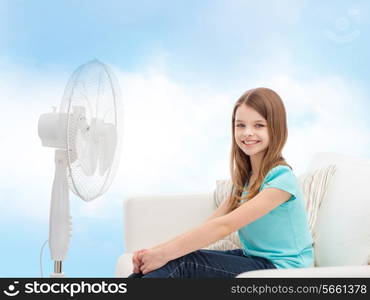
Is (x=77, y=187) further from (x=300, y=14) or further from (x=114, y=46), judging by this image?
(x=300, y=14)

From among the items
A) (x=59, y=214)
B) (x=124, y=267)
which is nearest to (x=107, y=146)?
(x=59, y=214)

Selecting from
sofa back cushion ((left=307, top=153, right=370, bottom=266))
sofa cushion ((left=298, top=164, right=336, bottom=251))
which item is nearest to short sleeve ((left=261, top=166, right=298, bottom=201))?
sofa back cushion ((left=307, top=153, right=370, bottom=266))

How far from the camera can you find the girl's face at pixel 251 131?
7.82 ft

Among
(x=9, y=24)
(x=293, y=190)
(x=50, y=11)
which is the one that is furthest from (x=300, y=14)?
(x=293, y=190)

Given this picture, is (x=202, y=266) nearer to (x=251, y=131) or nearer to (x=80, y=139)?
(x=251, y=131)

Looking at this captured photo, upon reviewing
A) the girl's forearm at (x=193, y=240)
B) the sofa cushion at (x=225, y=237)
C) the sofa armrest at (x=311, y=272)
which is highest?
the sofa cushion at (x=225, y=237)

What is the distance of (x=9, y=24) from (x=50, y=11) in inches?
12.9

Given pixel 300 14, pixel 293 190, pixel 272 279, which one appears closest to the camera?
pixel 272 279

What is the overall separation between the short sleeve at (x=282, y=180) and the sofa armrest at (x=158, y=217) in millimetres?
902

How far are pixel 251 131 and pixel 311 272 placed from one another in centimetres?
70

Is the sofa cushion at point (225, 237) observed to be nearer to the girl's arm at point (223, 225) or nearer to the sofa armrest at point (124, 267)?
the sofa armrest at point (124, 267)

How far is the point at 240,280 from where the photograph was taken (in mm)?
1800

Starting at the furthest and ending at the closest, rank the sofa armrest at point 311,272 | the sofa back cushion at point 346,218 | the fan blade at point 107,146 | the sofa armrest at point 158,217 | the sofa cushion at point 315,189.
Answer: the sofa armrest at point 158,217 → the sofa cushion at point 315,189 → the fan blade at point 107,146 → the sofa back cushion at point 346,218 → the sofa armrest at point 311,272

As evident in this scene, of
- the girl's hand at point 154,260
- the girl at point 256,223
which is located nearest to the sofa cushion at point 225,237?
the girl at point 256,223
